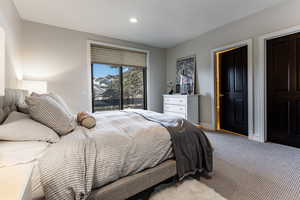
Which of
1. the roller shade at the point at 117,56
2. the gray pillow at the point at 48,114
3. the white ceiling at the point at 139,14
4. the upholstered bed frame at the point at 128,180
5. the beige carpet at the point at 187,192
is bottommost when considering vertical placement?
the beige carpet at the point at 187,192

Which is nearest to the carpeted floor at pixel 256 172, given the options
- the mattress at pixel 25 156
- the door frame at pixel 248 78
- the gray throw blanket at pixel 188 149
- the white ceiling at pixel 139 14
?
the gray throw blanket at pixel 188 149

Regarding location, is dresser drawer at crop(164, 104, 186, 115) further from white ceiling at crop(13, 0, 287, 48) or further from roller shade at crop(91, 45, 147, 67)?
white ceiling at crop(13, 0, 287, 48)

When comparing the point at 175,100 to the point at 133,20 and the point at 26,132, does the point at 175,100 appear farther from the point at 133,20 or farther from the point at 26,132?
the point at 26,132

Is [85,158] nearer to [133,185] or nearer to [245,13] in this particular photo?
[133,185]

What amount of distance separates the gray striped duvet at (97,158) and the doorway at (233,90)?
2.63 m

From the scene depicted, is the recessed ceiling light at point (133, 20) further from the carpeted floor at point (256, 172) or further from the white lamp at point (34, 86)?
the carpeted floor at point (256, 172)

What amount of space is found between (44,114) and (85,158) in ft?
1.91

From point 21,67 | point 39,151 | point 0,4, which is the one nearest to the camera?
point 39,151

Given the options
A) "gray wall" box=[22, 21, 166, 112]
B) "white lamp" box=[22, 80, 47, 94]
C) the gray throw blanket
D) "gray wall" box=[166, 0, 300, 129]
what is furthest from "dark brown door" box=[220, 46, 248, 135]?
"white lamp" box=[22, 80, 47, 94]

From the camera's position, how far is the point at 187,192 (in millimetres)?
1454

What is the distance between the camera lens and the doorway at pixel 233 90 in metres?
3.21

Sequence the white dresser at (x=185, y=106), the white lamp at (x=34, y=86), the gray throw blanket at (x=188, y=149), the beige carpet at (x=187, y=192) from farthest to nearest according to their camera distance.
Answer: the white dresser at (x=185, y=106) → the white lamp at (x=34, y=86) → the gray throw blanket at (x=188, y=149) → the beige carpet at (x=187, y=192)

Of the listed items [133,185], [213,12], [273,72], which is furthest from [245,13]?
[133,185]

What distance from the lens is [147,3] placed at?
2.48 m
